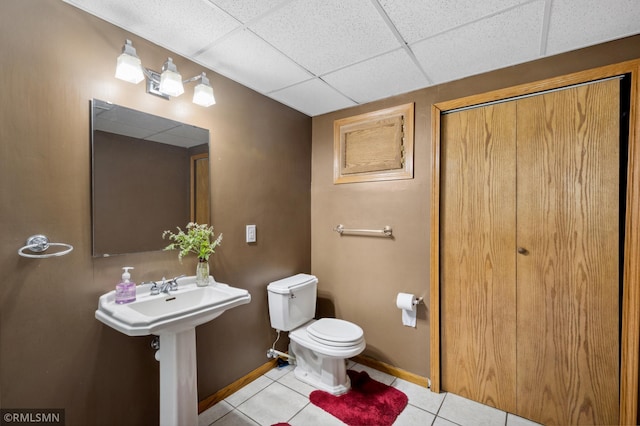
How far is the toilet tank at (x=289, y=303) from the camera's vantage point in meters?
2.22

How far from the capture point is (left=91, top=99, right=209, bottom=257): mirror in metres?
1.45

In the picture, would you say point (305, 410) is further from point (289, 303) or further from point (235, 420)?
point (289, 303)

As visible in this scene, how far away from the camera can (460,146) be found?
A: 208 cm

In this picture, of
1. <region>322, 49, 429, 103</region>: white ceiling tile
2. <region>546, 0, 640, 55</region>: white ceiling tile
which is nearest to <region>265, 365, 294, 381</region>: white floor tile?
<region>322, 49, 429, 103</region>: white ceiling tile

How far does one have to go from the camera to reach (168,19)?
1438mm

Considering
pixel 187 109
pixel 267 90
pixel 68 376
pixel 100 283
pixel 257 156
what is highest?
pixel 267 90

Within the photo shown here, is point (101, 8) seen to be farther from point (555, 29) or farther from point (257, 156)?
point (555, 29)

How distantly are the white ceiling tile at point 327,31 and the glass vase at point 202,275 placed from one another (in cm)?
139

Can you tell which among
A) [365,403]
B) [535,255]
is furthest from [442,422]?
[535,255]

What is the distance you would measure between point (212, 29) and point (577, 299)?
2.60m

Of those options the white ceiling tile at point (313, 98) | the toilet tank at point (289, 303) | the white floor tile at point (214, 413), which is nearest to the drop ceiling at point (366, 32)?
the white ceiling tile at point (313, 98)

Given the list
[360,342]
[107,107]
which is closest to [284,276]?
[360,342]

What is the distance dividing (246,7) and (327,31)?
429mm

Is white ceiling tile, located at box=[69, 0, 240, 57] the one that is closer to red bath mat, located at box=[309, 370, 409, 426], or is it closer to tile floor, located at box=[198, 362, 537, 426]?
tile floor, located at box=[198, 362, 537, 426]
